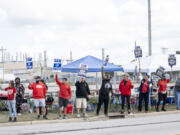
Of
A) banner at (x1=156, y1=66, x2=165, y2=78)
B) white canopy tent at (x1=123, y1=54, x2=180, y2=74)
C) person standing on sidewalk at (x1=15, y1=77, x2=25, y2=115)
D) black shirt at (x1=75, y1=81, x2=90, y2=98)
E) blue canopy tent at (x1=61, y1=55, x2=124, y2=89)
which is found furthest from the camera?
white canopy tent at (x1=123, y1=54, x2=180, y2=74)

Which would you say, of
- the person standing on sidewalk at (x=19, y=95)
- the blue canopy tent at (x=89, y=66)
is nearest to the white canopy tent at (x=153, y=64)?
the blue canopy tent at (x=89, y=66)

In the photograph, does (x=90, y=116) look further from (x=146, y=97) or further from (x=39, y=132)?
(x=39, y=132)

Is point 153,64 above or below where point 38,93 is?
above

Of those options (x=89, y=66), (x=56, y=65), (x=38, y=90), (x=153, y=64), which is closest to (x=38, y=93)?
(x=38, y=90)

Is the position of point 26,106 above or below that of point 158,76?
below

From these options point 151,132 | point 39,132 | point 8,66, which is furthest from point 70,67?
point 8,66

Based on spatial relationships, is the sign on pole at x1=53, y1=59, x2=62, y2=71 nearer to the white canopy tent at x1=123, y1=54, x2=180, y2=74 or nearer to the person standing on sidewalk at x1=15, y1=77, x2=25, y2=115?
the person standing on sidewalk at x1=15, y1=77, x2=25, y2=115

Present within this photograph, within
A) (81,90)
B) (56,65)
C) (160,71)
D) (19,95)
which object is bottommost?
(19,95)

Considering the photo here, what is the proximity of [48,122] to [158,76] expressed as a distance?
22.4ft

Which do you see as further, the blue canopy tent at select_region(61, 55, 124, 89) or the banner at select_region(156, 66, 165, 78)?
the blue canopy tent at select_region(61, 55, 124, 89)

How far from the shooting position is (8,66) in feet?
308

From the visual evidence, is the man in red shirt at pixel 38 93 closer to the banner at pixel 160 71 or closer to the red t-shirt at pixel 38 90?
the red t-shirt at pixel 38 90

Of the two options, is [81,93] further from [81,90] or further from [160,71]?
[160,71]

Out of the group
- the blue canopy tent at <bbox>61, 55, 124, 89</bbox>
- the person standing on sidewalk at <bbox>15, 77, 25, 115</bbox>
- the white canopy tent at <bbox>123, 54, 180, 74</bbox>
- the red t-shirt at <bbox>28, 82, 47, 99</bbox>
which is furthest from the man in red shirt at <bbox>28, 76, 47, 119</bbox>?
the white canopy tent at <bbox>123, 54, 180, 74</bbox>
